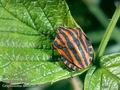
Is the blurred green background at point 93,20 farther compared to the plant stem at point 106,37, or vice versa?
the blurred green background at point 93,20

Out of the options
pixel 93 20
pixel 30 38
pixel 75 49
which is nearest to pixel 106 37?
pixel 75 49

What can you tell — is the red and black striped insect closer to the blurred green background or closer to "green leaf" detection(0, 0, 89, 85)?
"green leaf" detection(0, 0, 89, 85)

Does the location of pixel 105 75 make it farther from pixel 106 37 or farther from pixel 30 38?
pixel 30 38

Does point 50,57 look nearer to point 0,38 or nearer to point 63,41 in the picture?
point 63,41

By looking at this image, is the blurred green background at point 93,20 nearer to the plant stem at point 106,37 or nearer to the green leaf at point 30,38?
the green leaf at point 30,38

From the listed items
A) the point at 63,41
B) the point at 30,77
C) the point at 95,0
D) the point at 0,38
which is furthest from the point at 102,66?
the point at 95,0

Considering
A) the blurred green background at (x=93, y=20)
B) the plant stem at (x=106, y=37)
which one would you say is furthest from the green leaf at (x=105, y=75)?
the blurred green background at (x=93, y=20)
